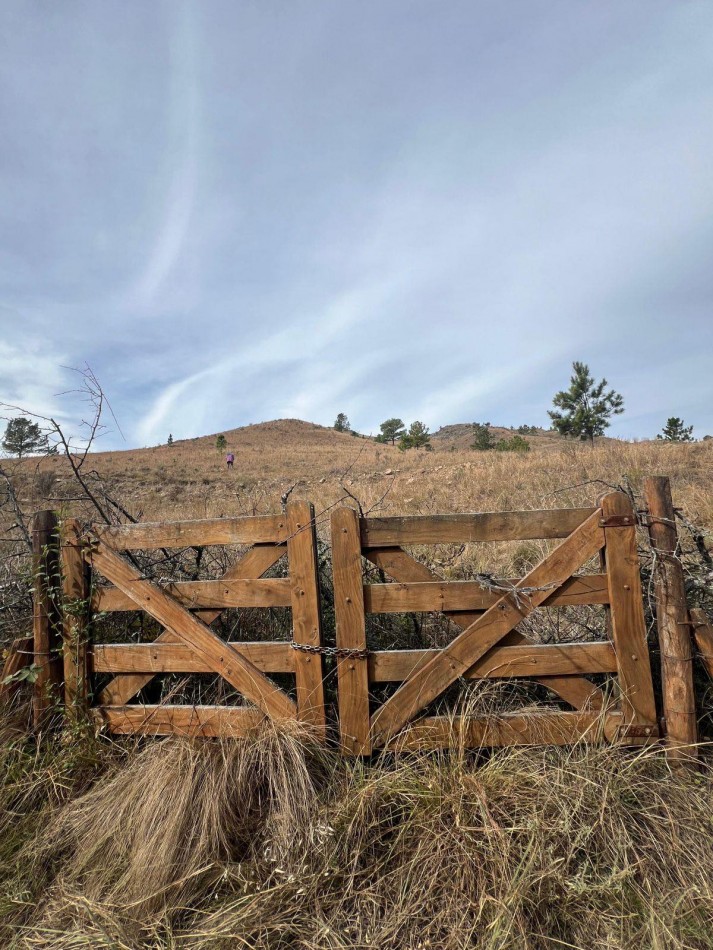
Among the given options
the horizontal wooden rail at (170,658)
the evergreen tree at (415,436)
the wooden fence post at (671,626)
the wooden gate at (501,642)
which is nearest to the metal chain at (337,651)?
the wooden gate at (501,642)

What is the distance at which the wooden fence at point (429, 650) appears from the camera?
282 cm

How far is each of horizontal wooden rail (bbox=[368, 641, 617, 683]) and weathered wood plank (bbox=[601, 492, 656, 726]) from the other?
91mm

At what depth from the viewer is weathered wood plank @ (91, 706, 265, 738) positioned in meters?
2.98

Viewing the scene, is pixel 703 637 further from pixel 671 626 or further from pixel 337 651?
pixel 337 651

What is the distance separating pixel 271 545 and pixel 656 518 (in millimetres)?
2321

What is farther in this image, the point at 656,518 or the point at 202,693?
the point at 202,693

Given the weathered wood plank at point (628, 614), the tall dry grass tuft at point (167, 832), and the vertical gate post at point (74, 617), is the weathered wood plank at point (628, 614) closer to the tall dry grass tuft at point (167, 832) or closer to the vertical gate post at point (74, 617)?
the tall dry grass tuft at point (167, 832)

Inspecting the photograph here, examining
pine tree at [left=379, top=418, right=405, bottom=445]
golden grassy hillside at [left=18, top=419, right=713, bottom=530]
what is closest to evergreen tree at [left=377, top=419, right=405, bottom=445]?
pine tree at [left=379, top=418, right=405, bottom=445]

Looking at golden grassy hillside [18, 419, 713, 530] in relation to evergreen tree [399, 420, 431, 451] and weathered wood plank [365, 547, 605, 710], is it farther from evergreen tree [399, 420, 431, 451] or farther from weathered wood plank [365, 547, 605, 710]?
evergreen tree [399, 420, 431, 451]

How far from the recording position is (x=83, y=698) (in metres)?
3.24

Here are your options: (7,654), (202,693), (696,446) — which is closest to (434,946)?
(202,693)

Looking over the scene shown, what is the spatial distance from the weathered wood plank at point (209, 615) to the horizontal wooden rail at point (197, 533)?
0.25 feet

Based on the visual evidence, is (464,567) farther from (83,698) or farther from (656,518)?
(83,698)

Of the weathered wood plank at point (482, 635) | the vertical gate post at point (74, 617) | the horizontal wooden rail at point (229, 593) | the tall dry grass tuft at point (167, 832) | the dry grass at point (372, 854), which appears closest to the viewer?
the dry grass at point (372, 854)
